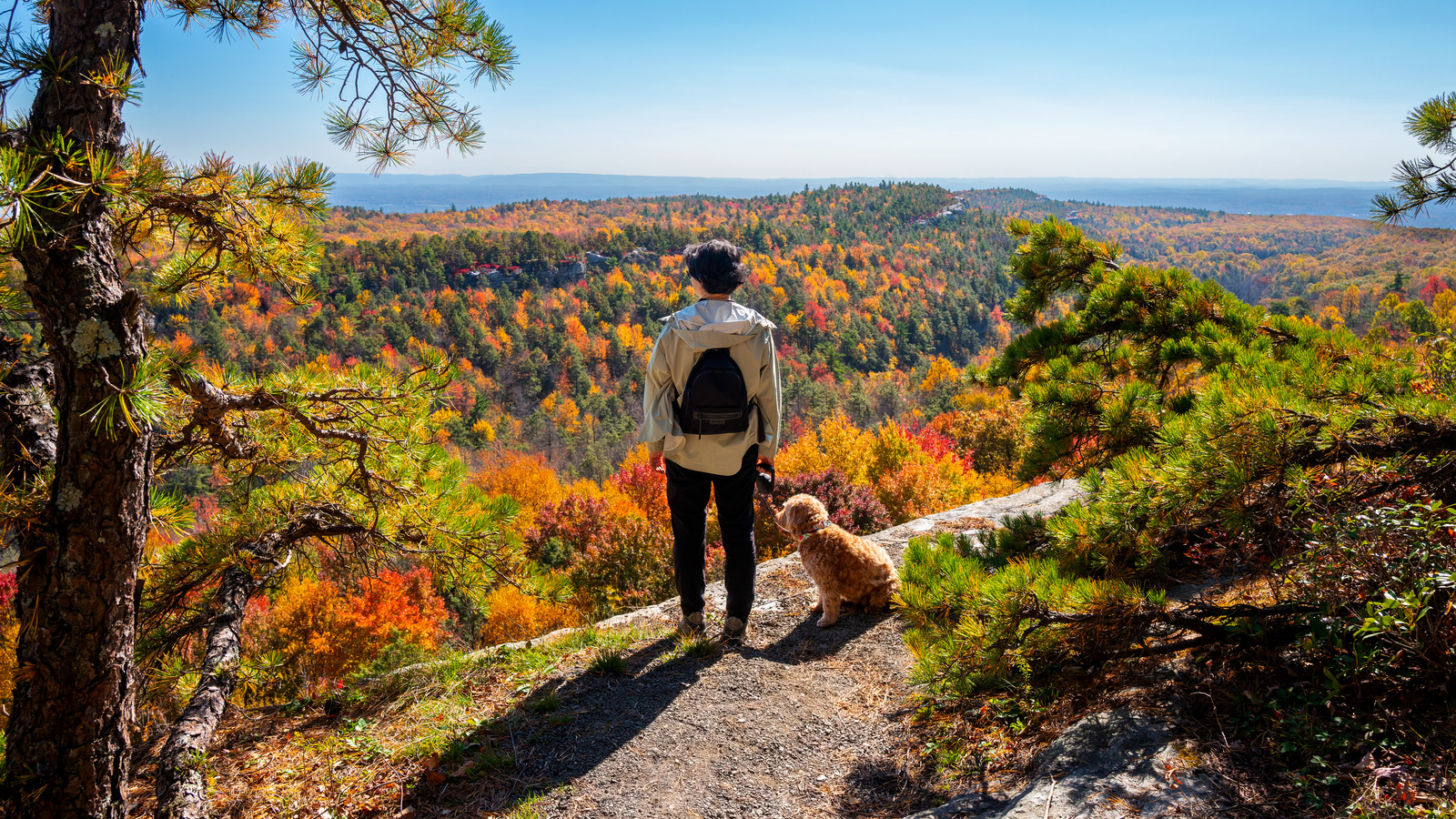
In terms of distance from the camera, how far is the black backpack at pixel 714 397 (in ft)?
10.2

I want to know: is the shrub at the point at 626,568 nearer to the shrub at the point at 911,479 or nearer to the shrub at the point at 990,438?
the shrub at the point at 911,479

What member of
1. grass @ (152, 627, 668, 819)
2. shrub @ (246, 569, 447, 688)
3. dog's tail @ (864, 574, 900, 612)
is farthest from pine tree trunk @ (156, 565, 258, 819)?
shrub @ (246, 569, 447, 688)

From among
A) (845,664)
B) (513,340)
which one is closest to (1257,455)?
(845,664)

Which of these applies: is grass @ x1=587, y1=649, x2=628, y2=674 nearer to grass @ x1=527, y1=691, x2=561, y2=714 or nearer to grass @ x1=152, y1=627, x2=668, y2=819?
grass @ x1=152, y1=627, x2=668, y2=819

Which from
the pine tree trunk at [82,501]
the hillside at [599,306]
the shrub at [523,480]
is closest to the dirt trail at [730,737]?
the pine tree trunk at [82,501]

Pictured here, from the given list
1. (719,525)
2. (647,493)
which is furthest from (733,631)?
(647,493)

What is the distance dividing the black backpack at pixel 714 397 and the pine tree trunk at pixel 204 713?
6.23 ft

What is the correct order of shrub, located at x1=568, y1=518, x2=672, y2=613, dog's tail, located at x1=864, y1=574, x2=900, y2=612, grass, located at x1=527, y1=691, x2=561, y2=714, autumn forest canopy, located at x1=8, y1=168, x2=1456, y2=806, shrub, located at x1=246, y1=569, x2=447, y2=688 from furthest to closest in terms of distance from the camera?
shrub, located at x1=246, y1=569, x2=447, y2=688 < shrub, located at x1=568, y1=518, x2=672, y2=613 < dog's tail, located at x1=864, y1=574, x2=900, y2=612 < grass, located at x1=527, y1=691, x2=561, y2=714 < autumn forest canopy, located at x1=8, y1=168, x2=1456, y2=806

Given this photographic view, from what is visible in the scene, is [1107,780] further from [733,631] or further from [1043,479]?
[1043,479]

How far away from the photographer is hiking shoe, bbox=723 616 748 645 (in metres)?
3.62

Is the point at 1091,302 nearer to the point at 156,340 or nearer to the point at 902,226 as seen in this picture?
the point at 156,340

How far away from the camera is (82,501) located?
5.93ft

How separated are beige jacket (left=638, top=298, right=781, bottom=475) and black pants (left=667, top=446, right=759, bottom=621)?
98 mm

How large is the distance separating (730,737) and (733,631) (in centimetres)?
87
